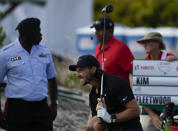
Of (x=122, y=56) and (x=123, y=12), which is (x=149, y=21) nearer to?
(x=123, y=12)

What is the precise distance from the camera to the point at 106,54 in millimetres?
6680

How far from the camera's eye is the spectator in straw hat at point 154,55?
6.23m

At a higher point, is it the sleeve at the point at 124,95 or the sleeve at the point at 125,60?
the sleeve at the point at 125,60

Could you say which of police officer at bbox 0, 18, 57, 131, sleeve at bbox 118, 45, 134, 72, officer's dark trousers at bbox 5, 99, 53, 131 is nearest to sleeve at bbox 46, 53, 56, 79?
police officer at bbox 0, 18, 57, 131

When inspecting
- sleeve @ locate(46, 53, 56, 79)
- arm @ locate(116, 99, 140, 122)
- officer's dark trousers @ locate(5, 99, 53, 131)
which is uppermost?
sleeve @ locate(46, 53, 56, 79)

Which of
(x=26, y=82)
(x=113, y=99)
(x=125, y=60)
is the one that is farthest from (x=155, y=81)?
(x=26, y=82)

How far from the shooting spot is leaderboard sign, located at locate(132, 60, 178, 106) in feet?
20.3

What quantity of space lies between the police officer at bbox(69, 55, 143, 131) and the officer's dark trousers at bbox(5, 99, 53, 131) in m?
0.82

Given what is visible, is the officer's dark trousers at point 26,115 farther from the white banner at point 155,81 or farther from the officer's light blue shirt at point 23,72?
the white banner at point 155,81

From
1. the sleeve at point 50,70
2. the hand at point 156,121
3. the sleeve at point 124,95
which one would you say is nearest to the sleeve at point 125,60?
the hand at point 156,121

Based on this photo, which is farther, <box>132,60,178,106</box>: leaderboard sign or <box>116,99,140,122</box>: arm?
<box>132,60,178,106</box>: leaderboard sign

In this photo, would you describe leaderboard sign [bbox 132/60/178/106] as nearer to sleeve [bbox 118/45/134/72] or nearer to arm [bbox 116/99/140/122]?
sleeve [bbox 118/45/134/72]

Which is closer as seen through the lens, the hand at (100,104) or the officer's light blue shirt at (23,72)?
the hand at (100,104)

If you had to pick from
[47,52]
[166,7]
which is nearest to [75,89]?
[47,52]
